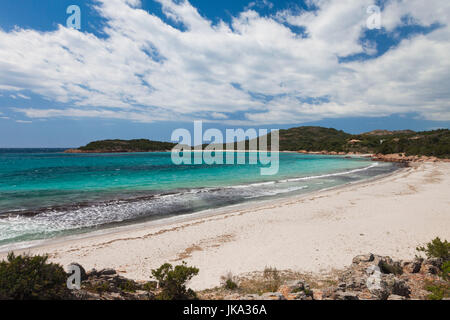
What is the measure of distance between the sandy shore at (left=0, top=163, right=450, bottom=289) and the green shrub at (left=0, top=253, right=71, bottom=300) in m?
3.51

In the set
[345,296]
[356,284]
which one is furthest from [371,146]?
[345,296]

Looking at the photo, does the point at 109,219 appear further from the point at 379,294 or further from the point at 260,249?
the point at 379,294

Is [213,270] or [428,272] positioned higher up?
[428,272]

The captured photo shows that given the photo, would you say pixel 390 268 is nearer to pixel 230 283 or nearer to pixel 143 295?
pixel 230 283

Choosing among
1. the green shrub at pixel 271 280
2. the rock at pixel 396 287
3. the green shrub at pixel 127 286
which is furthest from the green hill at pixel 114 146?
the rock at pixel 396 287

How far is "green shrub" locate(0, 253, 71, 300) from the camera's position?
399 centimetres

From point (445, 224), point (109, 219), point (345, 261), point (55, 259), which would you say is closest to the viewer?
point (345, 261)

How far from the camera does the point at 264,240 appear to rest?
1108 centimetres

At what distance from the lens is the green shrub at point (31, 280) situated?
3988 millimetres

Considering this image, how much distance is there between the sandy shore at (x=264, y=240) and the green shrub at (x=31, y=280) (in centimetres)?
351
